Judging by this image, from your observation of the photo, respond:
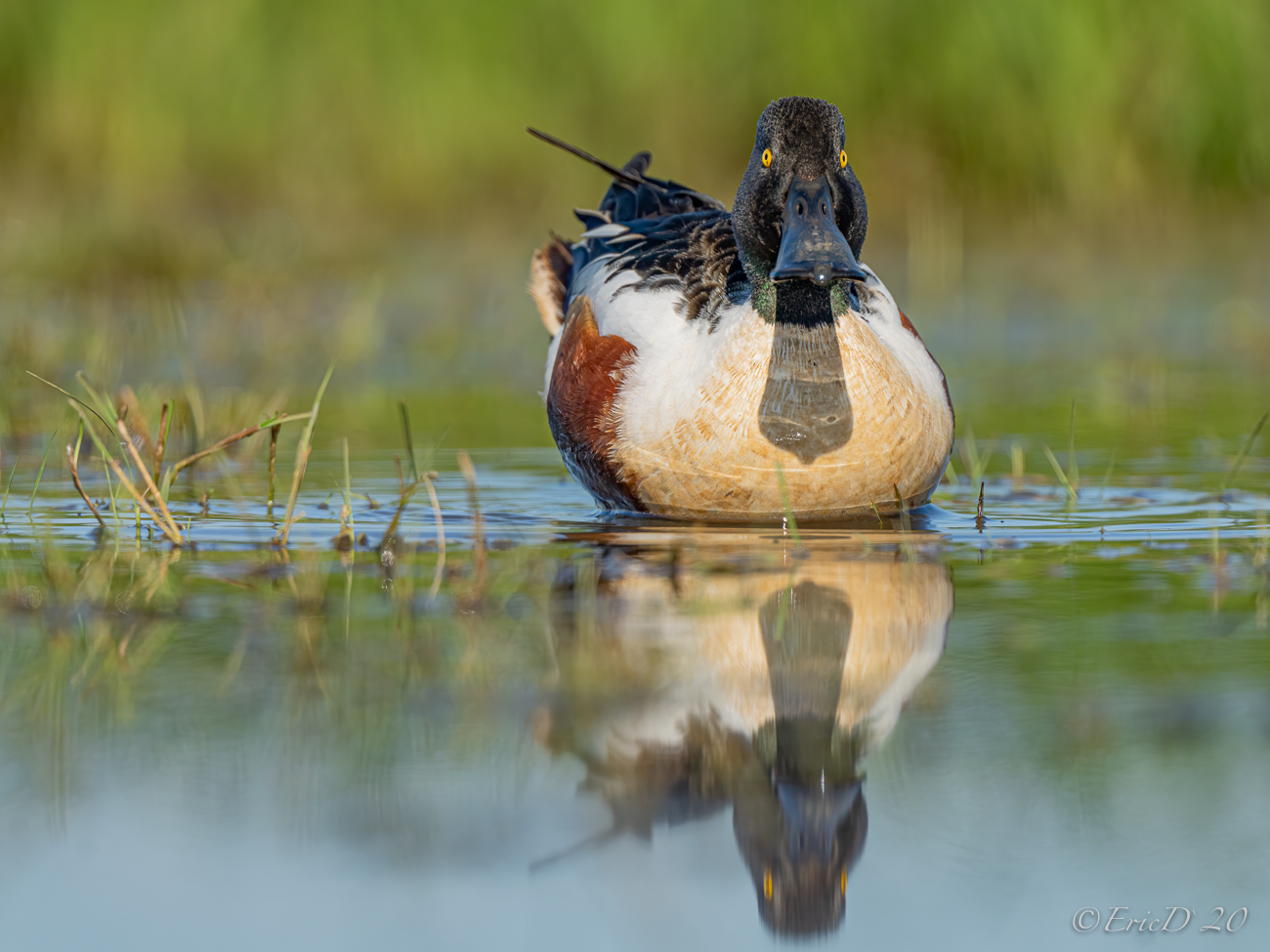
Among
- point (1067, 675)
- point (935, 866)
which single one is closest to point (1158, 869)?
point (935, 866)

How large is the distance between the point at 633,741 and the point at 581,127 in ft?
27.7

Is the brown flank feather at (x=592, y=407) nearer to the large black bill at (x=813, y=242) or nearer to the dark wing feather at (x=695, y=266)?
the dark wing feather at (x=695, y=266)

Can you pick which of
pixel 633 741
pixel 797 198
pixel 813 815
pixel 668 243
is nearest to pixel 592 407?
pixel 668 243

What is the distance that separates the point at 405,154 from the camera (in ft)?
35.6

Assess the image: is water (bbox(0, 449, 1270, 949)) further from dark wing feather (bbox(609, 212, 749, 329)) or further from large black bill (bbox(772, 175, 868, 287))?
dark wing feather (bbox(609, 212, 749, 329))

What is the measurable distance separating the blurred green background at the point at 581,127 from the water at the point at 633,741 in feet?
19.6

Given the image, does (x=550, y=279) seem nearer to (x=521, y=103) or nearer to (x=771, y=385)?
(x=771, y=385)

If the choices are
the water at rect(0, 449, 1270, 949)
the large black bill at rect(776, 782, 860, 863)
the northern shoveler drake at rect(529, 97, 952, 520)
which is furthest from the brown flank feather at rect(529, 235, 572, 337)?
the large black bill at rect(776, 782, 860, 863)

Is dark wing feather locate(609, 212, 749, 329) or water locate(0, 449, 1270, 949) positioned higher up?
dark wing feather locate(609, 212, 749, 329)

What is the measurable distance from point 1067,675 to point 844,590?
0.74 m

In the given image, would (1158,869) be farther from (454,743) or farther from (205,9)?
(205,9)

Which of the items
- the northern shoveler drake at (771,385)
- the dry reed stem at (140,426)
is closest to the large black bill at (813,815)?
Answer: the northern shoveler drake at (771,385)

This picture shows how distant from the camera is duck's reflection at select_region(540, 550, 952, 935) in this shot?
7.59 feet

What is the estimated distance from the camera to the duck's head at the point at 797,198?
4.16m
